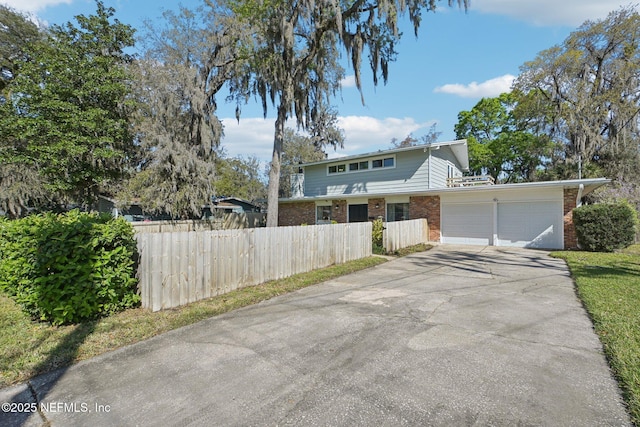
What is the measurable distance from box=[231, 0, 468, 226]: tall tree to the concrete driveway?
9179mm

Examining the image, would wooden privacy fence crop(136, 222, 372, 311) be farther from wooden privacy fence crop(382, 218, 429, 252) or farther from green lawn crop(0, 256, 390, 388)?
wooden privacy fence crop(382, 218, 429, 252)

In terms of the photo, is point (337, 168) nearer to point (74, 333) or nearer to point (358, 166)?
point (358, 166)

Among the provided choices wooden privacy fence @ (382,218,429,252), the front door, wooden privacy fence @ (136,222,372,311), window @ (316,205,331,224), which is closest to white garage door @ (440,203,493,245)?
wooden privacy fence @ (382,218,429,252)

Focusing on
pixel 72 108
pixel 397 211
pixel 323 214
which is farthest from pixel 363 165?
pixel 72 108

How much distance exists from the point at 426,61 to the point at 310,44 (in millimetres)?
4980

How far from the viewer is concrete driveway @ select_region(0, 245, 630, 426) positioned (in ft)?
7.51

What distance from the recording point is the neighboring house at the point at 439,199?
1201 cm

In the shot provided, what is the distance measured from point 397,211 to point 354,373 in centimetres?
1332

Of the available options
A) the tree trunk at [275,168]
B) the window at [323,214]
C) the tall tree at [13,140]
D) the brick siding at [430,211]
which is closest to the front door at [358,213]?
the window at [323,214]

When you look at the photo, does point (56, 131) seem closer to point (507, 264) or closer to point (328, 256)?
point (328, 256)

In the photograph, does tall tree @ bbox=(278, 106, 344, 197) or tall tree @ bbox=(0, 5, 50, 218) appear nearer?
tall tree @ bbox=(0, 5, 50, 218)

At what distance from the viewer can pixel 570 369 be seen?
2.93m

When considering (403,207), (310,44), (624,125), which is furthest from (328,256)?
(624,125)

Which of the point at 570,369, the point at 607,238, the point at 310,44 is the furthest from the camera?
the point at 310,44
